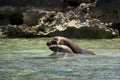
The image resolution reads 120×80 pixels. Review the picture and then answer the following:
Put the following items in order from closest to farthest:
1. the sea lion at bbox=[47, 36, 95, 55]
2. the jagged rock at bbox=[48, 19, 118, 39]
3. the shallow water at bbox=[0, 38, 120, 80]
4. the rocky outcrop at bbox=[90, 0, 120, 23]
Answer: the shallow water at bbox=[0, 38, 120, 80], the sea lion at bbox=[47, 36, 95, 55], the jagged rock at bbox=[48, 19, 118, 39], the rocky outcrop at bbox=[90, 0, 120, 23]

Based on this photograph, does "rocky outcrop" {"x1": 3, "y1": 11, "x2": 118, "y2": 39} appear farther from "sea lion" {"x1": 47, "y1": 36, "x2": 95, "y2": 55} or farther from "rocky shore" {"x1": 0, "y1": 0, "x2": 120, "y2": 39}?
"sea lion" {"x1": 47, "y1": 36, "x2": 95, "y2": 55}

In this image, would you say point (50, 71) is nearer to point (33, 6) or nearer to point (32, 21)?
point (32, 21)

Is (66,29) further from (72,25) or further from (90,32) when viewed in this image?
(90,32)

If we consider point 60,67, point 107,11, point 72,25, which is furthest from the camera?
point 107,11

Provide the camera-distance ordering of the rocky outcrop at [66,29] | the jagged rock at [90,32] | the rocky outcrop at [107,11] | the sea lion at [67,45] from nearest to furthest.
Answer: the sea lion at [67,45] → the jagged rock at [90,32] → the rocky outcrop at [66,29] → the rocky outcrop at [107,11]

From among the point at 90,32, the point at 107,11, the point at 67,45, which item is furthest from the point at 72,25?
the point at 67,45

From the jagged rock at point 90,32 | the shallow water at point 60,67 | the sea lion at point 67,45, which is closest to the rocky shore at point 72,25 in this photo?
the jagged rock at point 90,32

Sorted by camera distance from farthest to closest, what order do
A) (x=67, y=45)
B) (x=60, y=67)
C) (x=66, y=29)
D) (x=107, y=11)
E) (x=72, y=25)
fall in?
(x=107, y=11) → (x=72, y=25) → (x=66, y=29) → (x=67, y=45) → (x=60, y=67)

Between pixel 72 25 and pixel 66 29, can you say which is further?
pixel 72 25

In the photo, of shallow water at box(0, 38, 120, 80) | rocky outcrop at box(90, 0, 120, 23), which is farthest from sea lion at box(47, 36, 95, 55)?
rocky outcrop at box(90, 0, 120, 23)

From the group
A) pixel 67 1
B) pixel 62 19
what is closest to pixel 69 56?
pixel 62 19

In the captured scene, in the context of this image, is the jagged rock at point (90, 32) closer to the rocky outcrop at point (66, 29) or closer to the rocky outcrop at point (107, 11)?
the rocky outcrop at point (66, 29)

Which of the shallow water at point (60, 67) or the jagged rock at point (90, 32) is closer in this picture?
the shallow water at point (60, 67)

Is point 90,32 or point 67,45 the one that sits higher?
point 90,32
